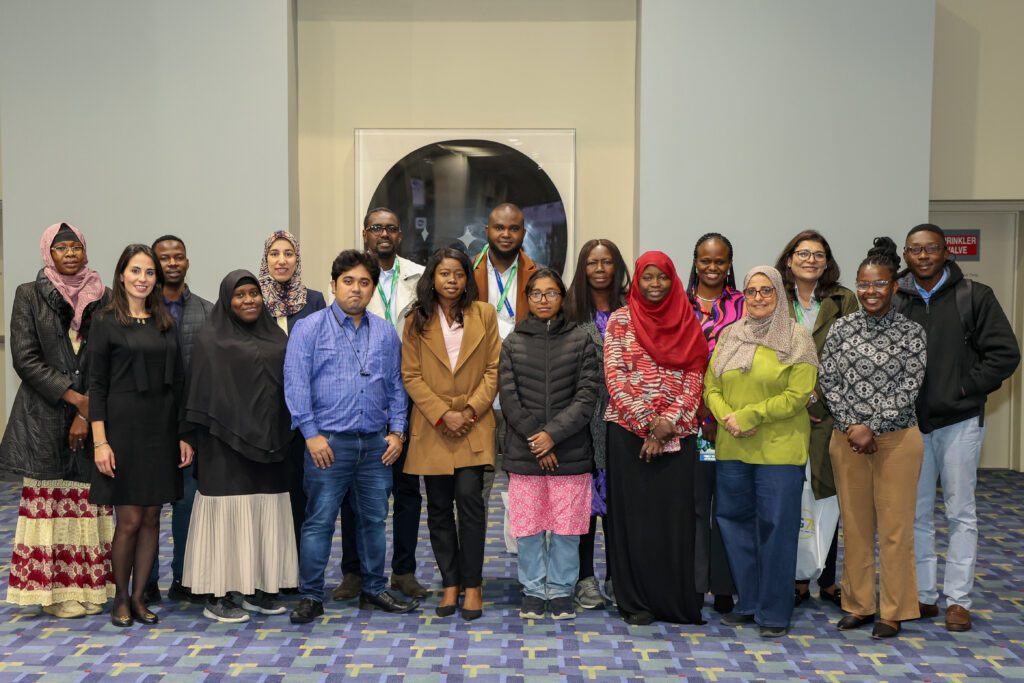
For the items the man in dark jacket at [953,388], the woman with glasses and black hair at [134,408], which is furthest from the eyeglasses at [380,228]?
the man in dark jacket at [953,388]

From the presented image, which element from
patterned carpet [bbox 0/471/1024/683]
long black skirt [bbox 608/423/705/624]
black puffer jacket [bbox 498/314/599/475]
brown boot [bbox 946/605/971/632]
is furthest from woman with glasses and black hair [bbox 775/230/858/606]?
black puffer jacket [bbox 498/314/599/475]

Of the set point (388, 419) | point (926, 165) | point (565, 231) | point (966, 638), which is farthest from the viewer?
point (565, 231)

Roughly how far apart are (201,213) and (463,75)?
2280mm

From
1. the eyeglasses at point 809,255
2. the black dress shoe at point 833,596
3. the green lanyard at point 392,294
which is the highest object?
the eyeglasses at point 809,255

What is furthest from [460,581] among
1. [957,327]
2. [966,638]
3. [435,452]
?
[957,327]

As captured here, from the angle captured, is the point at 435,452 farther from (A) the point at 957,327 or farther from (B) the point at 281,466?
(A) the point at 957,327

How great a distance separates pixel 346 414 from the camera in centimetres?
382

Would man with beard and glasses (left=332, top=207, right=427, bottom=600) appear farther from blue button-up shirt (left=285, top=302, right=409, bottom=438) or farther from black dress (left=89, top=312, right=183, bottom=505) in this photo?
black dress (left=89, top=312, right=183, bottom=505)

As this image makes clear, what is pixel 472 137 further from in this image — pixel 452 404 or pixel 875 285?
pixel 875 285

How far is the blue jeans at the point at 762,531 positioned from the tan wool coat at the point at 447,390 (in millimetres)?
1061

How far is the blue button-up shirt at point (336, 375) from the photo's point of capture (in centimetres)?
377

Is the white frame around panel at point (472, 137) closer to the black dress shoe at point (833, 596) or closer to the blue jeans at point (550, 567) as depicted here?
the blue jeans at point (550, 567)

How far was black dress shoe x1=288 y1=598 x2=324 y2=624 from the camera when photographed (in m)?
3.85

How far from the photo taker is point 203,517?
3809mm
